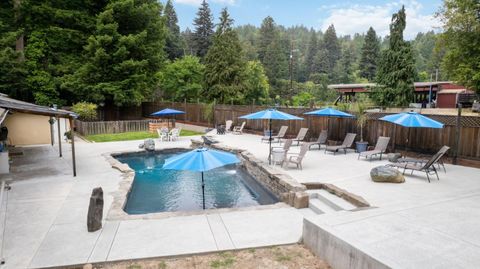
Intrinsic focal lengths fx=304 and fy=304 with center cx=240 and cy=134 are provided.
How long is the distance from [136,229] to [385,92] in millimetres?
27137

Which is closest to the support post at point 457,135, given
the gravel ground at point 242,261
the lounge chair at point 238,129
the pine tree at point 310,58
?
the gravel ground at point 242,261

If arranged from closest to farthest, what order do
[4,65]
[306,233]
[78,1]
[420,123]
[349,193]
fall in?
[306,233] < [349,193] < [420,123] < [4,65] < [78,1]

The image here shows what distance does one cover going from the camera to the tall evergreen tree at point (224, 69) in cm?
3053

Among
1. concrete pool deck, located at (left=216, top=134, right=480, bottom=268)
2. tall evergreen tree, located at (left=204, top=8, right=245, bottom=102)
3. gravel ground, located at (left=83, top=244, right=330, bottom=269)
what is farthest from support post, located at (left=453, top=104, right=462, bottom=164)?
tall evergreen tree, located at (left=204, top=8, right=245, bottom=102)

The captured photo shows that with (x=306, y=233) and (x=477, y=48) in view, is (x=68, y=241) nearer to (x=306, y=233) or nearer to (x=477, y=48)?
(x=306, y=233)

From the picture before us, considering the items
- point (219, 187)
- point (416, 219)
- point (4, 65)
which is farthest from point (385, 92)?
point (4, 65)

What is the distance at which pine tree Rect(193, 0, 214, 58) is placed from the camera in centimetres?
4712

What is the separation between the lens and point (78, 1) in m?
23.5

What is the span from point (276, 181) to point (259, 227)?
3.15 meters

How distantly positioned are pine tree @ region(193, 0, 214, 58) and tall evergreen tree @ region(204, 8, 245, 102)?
1614 cm

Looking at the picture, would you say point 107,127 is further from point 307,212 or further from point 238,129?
point 307,212

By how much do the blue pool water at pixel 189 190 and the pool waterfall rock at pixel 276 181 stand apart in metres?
0.26

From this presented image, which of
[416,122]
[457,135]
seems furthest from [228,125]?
[457,135]

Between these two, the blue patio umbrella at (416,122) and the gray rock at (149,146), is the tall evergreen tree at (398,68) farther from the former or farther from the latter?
the gray rock at (149,146)
